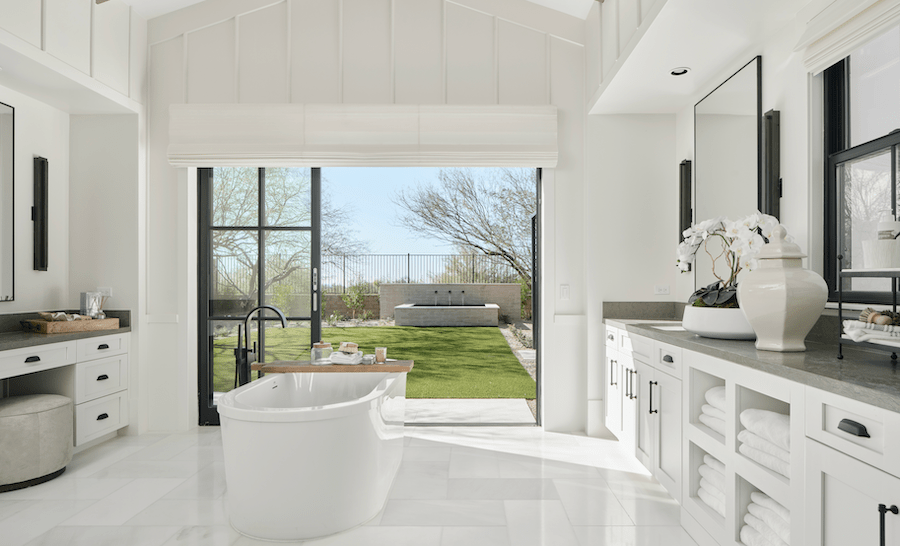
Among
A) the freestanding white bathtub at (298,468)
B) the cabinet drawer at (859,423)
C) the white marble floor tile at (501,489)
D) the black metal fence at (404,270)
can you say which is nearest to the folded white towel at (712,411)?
the cabinet drawer at (859,423)

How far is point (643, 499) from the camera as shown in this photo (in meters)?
2.84

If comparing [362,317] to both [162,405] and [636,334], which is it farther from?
[636,334]

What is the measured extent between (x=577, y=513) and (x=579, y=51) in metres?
3.30

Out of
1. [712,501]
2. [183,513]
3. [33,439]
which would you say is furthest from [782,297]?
[33,439]

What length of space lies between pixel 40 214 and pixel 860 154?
486 centimetres

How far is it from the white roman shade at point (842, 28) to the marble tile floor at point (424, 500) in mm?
2213

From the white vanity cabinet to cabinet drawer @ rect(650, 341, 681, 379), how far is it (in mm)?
3570

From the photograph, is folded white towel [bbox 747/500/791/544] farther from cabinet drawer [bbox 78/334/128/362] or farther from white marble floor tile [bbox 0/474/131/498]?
cabinet drawer [bbox 78/334/128/362]

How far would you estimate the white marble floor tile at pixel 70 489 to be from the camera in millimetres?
2822

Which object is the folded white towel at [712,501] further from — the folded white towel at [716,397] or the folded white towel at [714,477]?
the folded white towel at [716,397]

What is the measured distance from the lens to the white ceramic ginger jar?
190cm

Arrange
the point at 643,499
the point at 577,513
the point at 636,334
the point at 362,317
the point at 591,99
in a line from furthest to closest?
the point at 362,317
the point at 591,99
the point at 636,334
the point at 643,499
the point at 577,513

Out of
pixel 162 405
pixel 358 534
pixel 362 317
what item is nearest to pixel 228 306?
pixel 162 405

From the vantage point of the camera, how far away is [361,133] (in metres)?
3.95
